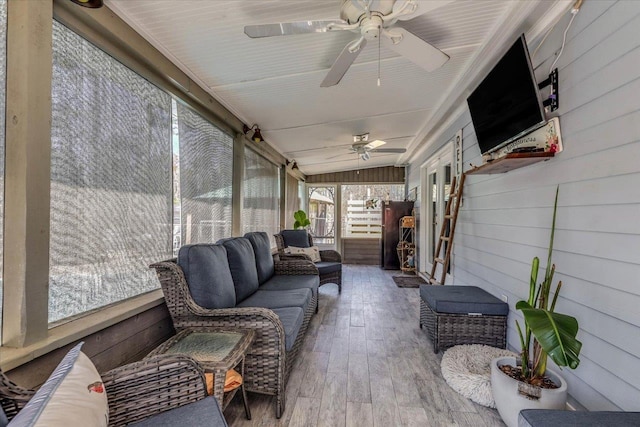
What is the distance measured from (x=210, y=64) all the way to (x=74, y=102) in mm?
1103

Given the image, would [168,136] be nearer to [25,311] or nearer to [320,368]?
[25,311]

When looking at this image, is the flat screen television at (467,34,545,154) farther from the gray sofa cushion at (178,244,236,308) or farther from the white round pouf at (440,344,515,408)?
the gray sofa cushion at (178,244,236,308)

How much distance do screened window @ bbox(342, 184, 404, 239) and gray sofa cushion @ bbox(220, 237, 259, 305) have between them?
5.27 metres

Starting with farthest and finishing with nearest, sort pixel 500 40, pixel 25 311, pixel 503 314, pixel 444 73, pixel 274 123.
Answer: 1. pixel 274 123
2. pixel 444 73
3. pixel 503 314
4. pixel 500 40
5. pixel 25 311

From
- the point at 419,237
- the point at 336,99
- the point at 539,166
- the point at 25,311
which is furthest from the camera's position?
the point at 419,237

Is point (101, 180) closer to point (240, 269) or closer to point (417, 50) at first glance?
point (240, 269)

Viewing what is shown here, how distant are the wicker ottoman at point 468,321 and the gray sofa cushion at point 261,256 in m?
1.73

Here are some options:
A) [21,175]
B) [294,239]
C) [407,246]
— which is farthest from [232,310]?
[407,246]

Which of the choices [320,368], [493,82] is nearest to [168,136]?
[320,368]

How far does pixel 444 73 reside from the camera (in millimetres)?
2955

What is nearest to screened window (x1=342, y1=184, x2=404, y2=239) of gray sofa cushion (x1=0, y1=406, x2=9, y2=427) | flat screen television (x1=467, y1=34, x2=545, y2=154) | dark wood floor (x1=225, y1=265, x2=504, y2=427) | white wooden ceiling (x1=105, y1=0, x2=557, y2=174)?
white wooden ceiling (x1=105, y1=0, x2=557, y2=174)

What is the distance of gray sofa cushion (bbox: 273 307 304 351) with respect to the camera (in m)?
1.94

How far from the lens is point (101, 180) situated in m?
1.70

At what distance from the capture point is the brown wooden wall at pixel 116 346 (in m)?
1.27
